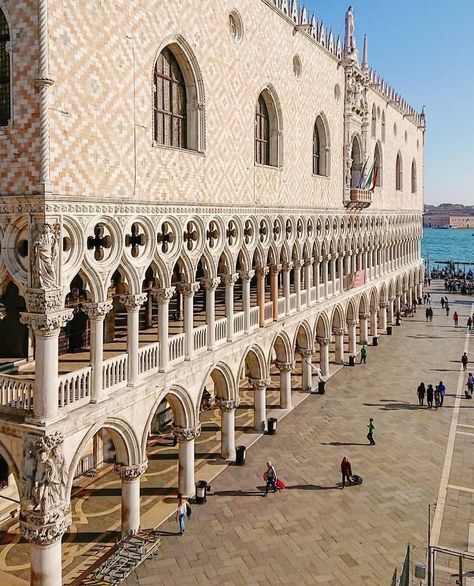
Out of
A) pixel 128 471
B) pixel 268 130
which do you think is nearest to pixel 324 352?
pixel 268 130

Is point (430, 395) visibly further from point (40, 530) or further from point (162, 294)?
point (40, 530)

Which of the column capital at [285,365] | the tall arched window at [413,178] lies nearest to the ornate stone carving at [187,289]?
the column capital at [285,365]

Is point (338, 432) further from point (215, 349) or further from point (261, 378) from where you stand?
point (215, 349)

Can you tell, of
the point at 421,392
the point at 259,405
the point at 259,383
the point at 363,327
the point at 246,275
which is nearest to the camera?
the point at 246,275

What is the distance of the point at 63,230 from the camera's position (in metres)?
9.75

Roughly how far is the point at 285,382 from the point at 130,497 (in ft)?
30.1

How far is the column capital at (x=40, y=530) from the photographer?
9.63 meters

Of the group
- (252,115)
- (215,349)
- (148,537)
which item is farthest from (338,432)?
(252,115)

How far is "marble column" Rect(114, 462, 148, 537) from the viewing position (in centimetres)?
1198

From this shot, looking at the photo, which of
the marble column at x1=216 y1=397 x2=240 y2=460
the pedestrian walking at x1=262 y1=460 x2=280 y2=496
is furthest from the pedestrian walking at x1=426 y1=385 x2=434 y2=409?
the pedestrian walking at x1=262 y1=460 x2=280 y2=496

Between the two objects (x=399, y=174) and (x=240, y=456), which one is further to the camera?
(x=399, y=174)

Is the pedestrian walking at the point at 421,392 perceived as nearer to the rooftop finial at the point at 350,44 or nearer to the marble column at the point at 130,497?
the marble column at the point at 130,497

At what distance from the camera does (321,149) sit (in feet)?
79.5

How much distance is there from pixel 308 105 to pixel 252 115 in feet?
17.7
